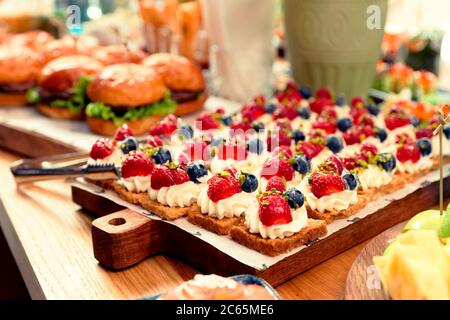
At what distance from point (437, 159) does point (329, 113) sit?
0.51 metres

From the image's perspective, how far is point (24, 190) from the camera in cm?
230

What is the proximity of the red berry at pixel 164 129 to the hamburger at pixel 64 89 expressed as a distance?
0.83 meters

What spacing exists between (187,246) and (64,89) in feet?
5.34

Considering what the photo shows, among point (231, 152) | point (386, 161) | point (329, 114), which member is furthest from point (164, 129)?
point (386, 161)

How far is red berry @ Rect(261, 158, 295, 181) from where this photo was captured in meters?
1.87

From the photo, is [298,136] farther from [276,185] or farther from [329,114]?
[276,185]

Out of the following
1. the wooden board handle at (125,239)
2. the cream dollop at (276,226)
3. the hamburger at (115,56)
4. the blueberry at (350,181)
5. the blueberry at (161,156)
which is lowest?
the wooden board handle at (125,239)

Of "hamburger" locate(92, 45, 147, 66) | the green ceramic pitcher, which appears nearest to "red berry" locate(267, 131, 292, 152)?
the green ceramic pitcher

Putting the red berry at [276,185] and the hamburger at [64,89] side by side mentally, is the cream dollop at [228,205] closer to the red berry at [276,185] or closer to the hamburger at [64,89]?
the red berry at [276,185]

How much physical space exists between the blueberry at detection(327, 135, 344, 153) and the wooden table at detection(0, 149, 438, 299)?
0.45 meters

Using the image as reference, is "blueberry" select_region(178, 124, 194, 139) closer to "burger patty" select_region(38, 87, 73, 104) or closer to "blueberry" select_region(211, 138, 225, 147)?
"blueberry" select_region(211, 138, 225, 147)

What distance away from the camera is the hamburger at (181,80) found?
122 inches

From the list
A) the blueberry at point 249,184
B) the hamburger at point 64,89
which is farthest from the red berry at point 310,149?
the hamburger at point 64,89
